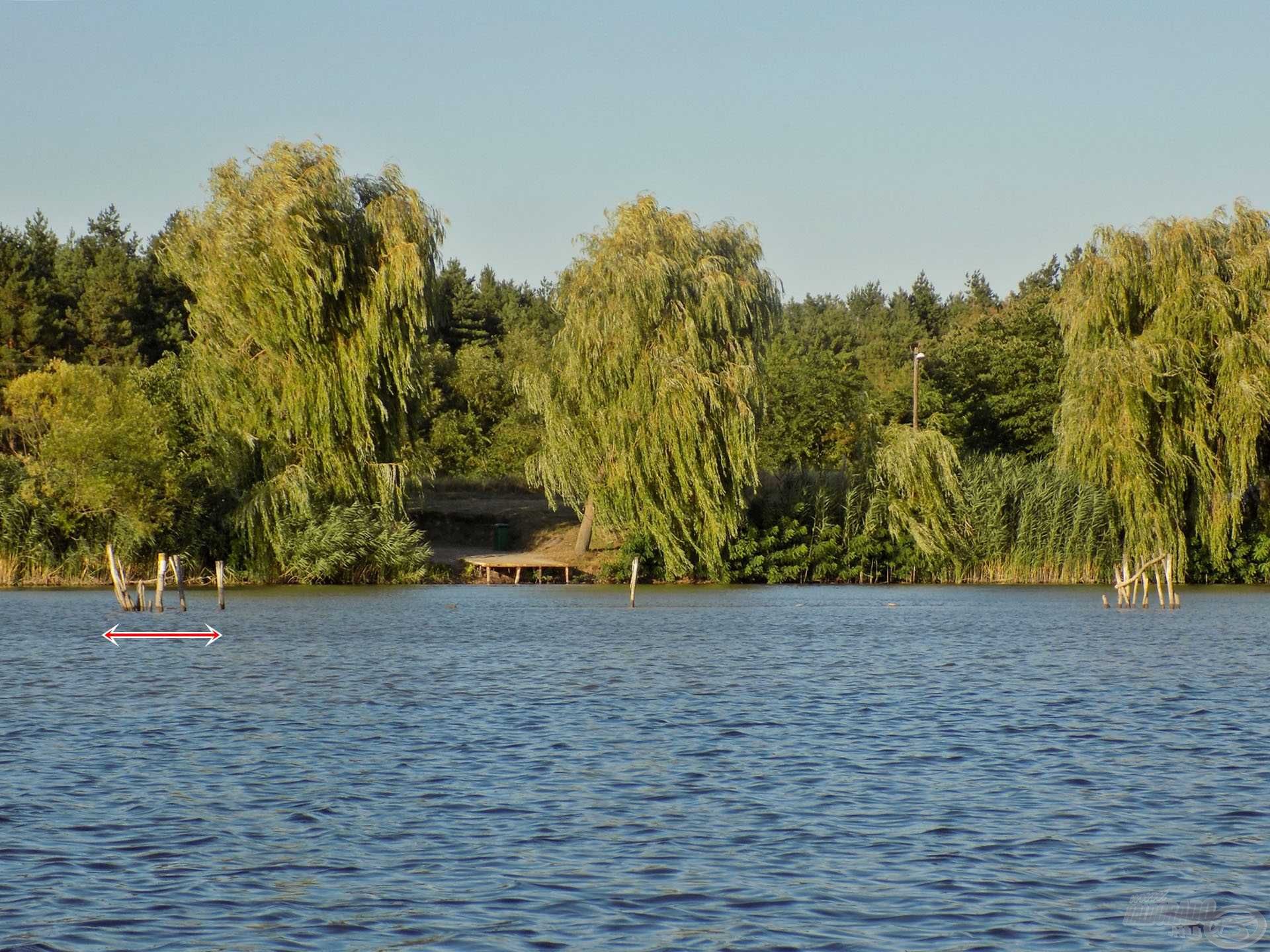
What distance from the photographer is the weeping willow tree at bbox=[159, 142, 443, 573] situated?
47.5 metres

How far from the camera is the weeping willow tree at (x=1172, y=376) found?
163 feet

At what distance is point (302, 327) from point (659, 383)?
10689 mm

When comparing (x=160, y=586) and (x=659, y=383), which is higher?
(x=659, y=383)

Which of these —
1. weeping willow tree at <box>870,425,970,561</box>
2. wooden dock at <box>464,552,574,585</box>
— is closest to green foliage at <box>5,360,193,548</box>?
wooden dock at <box>464,552,574,585</box>

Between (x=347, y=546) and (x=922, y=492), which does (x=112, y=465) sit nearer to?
(x=347, y=546)

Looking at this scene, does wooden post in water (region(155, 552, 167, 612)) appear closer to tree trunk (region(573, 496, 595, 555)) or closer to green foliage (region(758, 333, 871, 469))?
tree trunk (region(573, 496, 595, 555))

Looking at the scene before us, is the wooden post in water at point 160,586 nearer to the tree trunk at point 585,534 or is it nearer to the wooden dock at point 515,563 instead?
the wooden dock at point 515,563

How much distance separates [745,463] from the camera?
4959 centimetres

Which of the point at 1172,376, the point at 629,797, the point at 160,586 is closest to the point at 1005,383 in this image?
the point at 1172,376

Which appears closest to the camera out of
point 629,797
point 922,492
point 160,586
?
point 629,797

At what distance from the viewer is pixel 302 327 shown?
156ft

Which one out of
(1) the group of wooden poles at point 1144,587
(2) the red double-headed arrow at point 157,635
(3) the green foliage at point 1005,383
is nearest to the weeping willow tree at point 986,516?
(1) the group of wooden poles at point 1144,587

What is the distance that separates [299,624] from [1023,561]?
90.1 feet

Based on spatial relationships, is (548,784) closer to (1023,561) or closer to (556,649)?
(556,649)
